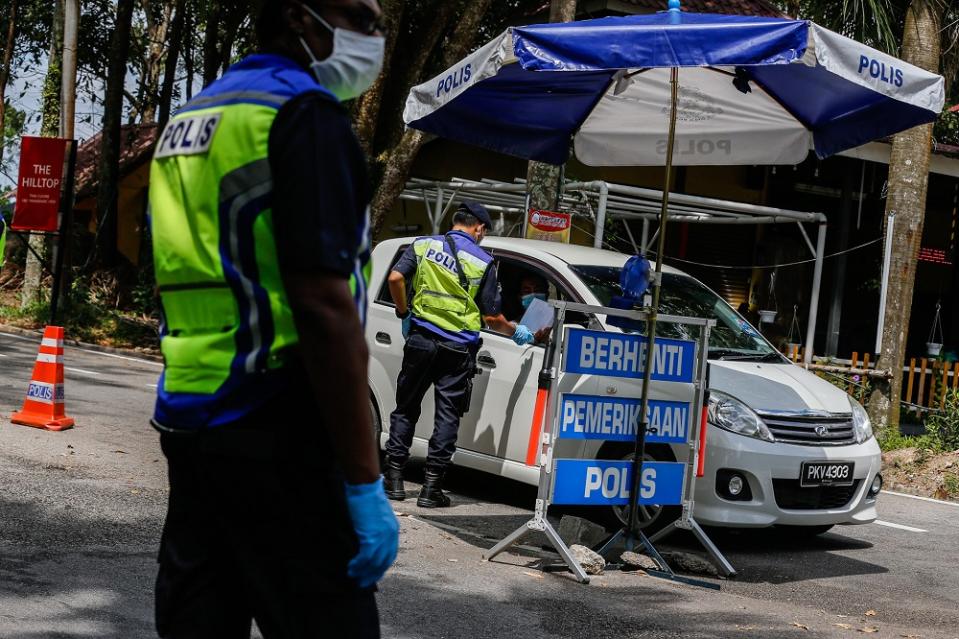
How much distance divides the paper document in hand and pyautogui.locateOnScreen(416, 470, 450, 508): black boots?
3.89ft

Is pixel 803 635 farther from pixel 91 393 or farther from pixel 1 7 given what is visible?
pixel 1 7

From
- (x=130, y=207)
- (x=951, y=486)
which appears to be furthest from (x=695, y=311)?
(x=130, y=207)

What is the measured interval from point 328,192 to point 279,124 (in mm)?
164

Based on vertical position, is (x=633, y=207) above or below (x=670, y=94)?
below

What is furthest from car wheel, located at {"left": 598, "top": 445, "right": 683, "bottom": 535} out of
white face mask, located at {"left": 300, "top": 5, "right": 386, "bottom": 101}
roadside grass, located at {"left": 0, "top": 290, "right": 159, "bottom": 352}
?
roadside grass, located at {"left": 0, "top": 290, "right": 159, "bottom": 352}

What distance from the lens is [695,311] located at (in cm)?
797

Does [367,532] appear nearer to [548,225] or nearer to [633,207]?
[548,225]

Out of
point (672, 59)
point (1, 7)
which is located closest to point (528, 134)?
point (672, 59)

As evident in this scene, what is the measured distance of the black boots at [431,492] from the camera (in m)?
7.63

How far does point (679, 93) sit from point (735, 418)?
2.44m

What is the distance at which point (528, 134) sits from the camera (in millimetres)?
8375

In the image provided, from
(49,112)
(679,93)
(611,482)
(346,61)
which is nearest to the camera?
(346,61)

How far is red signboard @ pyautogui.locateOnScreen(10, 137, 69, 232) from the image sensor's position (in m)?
16.1

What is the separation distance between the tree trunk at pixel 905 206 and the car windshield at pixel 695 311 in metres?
5.10
